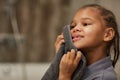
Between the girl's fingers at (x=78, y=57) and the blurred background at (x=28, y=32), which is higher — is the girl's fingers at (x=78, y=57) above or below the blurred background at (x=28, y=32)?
above

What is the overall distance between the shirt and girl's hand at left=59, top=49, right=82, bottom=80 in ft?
0.17

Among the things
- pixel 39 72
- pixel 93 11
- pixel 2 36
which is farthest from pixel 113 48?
pixel 2 36

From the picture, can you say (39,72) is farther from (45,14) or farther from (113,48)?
(113,48)

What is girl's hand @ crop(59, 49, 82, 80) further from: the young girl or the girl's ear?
the girl's ear

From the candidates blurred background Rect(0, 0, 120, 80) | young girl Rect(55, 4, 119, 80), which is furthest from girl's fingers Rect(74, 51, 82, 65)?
blurred background Rect(0, 0, 120, 80)

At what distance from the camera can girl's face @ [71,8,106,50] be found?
35.3 inches

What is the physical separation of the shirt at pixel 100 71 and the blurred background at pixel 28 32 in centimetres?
129

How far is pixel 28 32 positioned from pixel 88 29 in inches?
55.1

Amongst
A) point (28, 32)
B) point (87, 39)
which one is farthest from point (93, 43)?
point (28, 32)

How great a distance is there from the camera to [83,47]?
2.94 ft

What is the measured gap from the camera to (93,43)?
91cm

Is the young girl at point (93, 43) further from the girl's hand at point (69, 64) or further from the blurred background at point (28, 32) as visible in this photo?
the blurred background at point (28, 32)

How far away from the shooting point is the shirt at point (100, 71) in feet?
2.82

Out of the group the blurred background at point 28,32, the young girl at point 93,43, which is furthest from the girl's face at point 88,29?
the blurred background at point 28,32
